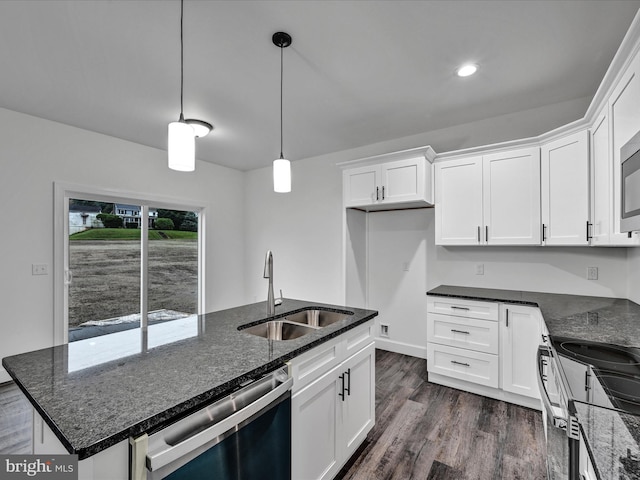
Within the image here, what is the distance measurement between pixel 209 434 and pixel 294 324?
109 cm

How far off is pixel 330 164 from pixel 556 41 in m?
2.78

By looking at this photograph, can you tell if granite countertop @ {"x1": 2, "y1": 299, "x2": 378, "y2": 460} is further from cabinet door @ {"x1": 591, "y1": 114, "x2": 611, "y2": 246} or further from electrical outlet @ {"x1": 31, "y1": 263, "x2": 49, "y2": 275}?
electrical outlet @ {"x1": 31, "y1": 263, "x2": 49, "y2": 275}

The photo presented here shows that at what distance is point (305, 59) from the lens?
2199 mm

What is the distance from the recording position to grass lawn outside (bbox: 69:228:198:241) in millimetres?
3645

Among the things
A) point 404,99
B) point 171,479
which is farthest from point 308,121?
point 171,479

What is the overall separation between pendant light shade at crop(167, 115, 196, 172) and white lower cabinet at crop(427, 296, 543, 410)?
2488mm

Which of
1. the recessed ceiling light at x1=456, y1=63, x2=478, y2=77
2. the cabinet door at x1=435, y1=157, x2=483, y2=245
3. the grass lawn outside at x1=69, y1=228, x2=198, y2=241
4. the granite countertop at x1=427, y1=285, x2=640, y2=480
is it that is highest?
the recessed ceiling light at x1=456, y1=63, x2=478, y2=77

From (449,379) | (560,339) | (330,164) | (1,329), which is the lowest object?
(449,379)

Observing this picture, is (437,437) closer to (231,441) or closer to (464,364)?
(464,364)

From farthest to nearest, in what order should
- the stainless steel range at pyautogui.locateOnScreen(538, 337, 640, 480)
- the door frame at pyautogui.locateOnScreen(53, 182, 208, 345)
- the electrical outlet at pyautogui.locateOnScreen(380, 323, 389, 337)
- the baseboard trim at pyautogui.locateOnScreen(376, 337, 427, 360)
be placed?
the electrical outlet at pyautogui.locateOnScreen(380, 323, 389, 337)
the baseboard trim at pyautogui.locateOnScreen(376, 337, 427, 360)
the door frame at pyautogui.locateOnScreen(53, 182, 208, 345)
the stainless steel range at pyautogui.locateOnScreen(538, 337, 640, 480)

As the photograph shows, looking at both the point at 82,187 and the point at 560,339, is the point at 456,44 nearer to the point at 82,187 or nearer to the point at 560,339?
the point at 560,339

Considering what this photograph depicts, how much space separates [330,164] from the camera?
4.39 meters

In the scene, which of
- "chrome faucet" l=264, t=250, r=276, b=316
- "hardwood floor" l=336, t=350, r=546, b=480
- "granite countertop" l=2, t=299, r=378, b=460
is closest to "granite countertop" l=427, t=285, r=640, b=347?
"hardwood floor" l=336, t=350, r=546, b=480

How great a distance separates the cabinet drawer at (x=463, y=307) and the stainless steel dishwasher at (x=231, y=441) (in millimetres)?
Result: 2044
